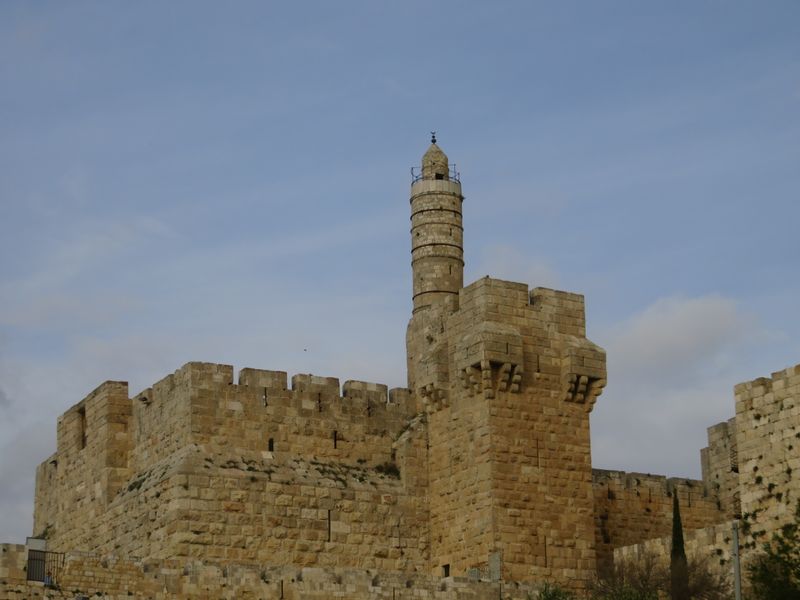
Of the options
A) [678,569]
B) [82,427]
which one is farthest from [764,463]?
[82,427]

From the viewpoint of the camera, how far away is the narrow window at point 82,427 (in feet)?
120

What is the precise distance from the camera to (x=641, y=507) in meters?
36.1

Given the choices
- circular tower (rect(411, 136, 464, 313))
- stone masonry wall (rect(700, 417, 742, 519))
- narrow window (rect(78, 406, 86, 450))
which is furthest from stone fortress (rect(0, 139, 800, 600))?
circular tower (rect(411, 136, 464, 313))

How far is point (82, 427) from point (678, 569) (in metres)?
13.5

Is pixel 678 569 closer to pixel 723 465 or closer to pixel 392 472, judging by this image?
pixel 392 472

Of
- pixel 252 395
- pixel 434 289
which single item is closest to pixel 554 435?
pixel 252 395

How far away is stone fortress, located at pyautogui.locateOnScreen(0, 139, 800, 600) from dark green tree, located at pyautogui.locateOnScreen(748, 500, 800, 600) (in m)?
2.10

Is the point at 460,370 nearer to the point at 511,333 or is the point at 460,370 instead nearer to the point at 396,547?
the point at 511,333

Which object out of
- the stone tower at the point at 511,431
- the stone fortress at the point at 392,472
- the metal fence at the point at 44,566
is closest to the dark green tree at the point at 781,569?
the stone fortress at the point at 392,472

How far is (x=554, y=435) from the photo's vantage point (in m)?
32.7

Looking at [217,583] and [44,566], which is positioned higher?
[44,566]

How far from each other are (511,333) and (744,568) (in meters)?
6.65

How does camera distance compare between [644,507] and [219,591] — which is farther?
[644,507]

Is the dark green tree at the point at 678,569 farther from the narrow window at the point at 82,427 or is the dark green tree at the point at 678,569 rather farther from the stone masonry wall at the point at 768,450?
the narrow window at the point at 82,427
